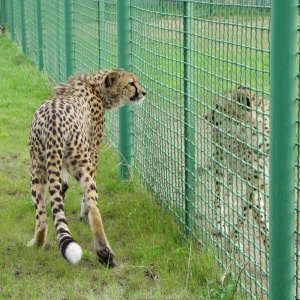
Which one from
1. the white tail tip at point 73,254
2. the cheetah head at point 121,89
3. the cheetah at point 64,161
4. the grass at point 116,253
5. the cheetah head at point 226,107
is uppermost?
the cheetah head at point 226,107

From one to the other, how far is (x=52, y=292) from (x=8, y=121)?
4.68 m

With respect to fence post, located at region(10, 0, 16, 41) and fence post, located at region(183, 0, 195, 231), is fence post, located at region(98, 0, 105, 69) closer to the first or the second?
fence post, located at region(183, 0, 195, 231)

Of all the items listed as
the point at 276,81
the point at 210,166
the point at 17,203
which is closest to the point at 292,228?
the point at 276,81

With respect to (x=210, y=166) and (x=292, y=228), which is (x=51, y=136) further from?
(x=292, y=228)

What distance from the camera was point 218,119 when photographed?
12.9ft

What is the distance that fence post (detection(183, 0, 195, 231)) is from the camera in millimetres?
4188

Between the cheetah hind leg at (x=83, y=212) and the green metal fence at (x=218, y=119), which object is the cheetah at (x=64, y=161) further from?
the green metal fence at (x=218, y=119)

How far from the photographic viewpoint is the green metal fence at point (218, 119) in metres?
2.81

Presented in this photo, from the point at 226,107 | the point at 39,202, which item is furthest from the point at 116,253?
the point at 226,107

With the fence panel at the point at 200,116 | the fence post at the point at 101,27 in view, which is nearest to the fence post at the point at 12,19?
the fence post at the point at 101,27

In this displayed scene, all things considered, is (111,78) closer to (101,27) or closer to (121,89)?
(121,89)

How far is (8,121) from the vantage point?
27.0 ft

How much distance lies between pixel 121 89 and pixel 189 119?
4.12ft

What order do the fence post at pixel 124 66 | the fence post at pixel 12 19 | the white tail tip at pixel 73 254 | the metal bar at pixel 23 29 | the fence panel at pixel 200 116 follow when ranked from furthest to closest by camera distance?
1. the fence post at pixel 12 19
2. the metal bar at pixel 23 29
3. the fence post at pixel 124 66
4. the white tail tip at pixel 73 254
5. the fence panel at pixel 200 116
